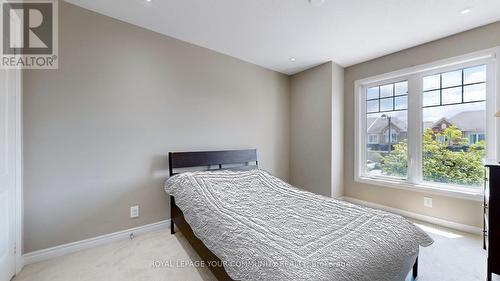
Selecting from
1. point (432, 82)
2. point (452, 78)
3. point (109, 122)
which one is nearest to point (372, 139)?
point (432, 82)

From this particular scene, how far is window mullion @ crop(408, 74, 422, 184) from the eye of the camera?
2.89 m

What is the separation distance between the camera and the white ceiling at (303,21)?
6.67 ft

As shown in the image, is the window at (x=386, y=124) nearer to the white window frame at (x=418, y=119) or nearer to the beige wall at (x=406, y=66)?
the white window frame at (x=418, y=119)

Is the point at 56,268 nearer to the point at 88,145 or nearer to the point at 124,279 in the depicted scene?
the point at 124,279

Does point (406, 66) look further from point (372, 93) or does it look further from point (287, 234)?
point (287, 234)

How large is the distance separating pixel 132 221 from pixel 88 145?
1000mm

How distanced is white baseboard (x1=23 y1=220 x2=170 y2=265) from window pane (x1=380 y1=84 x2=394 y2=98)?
3.79m

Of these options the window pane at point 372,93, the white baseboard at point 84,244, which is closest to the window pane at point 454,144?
the window pane at point 372,93

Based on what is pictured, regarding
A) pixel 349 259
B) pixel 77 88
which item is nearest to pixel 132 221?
pixel 77 88

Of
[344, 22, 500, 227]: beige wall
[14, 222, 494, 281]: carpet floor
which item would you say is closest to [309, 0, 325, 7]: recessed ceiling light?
[344, 22, 500, 227]: beige wall

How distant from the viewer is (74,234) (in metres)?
2.10

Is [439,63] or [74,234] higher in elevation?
[439,63]

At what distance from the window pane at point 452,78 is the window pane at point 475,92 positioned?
0.39 feet

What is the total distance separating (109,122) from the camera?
2277 millimetres
